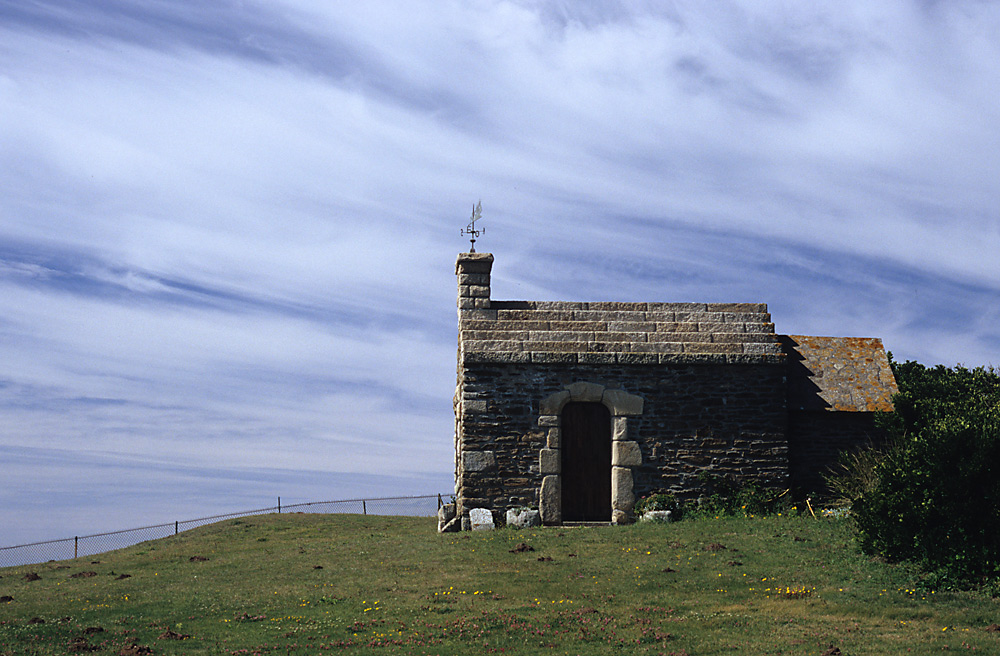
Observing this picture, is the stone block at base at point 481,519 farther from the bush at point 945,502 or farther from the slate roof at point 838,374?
the bush at point 945,502

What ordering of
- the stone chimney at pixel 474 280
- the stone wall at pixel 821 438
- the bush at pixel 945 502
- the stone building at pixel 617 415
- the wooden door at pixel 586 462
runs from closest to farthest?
the bush at pixel 945 502, the stone building at pixel 617 415, the wooden door at pixel 586 462, the stone wall at pixel 821 438, the stone chimney at pixel 474 280

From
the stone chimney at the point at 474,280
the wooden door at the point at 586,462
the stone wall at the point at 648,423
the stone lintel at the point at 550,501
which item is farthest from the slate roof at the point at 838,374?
the stone chimney at the point at 474,280

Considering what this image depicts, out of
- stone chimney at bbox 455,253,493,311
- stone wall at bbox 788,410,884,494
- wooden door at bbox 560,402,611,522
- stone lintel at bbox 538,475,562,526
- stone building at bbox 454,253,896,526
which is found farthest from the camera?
stone chimney at bbox 455,253,493,311

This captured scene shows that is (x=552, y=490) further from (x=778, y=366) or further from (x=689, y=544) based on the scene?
(x=778, y=366)

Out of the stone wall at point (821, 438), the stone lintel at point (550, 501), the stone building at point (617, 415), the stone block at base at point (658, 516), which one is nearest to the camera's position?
the stone block at base at point (658, 516)

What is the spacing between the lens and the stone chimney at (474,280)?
22.4 metres

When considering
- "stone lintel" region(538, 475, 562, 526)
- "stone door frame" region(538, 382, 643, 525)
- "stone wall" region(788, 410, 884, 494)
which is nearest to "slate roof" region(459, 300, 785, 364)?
"stone door frame" region(538, 382, 643, 525)

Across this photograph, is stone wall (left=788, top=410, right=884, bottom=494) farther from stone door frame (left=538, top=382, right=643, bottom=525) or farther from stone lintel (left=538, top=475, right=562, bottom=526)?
stone lintel (left=538, top=475, right=562, bottom=526)

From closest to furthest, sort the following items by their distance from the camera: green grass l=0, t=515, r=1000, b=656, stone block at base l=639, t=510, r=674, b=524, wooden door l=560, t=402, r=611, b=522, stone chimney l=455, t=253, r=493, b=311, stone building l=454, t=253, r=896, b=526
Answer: green grass l=0, t=515, r=1000, b=656 < stone block at base l=639, t=510, r=674, b=524 < stone building l=454, t=253, r=896, b=526 < wooden door l=560, t=402, r=611, b=522 < stone chimney l=455, t=253, r=493, b=311

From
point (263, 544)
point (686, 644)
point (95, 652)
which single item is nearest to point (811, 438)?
point (686, 644)

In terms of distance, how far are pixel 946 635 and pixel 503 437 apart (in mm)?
11082

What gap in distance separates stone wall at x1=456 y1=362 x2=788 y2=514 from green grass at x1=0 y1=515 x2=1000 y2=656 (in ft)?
5.22

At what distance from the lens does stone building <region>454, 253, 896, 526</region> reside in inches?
824

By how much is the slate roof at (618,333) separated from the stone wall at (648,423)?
265mm
